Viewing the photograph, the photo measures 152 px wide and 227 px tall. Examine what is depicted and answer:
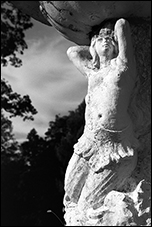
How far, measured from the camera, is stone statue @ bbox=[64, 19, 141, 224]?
2.28m

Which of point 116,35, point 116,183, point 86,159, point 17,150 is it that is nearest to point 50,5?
point 116,35

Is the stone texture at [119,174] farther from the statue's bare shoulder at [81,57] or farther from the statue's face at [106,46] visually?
the statue's bare shoulder at [81,57]

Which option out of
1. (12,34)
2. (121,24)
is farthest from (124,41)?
(12,34)

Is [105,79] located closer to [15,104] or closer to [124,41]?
[124,41]

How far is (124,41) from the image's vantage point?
2.35 meters

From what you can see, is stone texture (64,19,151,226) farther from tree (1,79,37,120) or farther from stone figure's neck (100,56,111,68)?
tree (1,79,37,120)

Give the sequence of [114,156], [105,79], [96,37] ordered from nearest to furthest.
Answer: [114,156], [105,79], [96,37]

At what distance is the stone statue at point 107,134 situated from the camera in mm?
2279

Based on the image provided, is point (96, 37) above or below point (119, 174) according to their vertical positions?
above

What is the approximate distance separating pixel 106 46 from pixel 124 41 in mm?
166

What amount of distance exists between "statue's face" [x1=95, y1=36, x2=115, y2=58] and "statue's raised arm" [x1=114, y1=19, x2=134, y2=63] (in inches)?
4.1

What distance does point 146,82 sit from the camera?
8.29ft

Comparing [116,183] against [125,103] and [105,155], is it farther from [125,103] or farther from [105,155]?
[125,103]

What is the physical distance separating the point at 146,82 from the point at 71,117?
1129 cm
